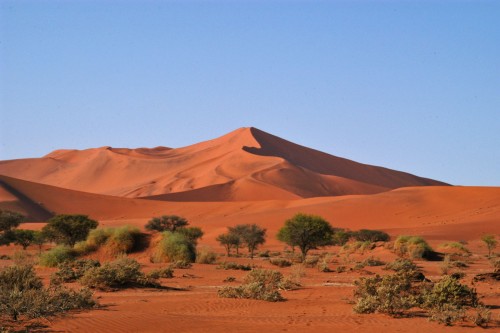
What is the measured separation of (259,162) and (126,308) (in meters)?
109

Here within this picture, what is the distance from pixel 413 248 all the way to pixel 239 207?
154 ft

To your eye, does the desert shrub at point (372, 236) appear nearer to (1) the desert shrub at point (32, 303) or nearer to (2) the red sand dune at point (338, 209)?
(2) the red sand dune at point (338, 209)

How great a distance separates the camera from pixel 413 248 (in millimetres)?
38031

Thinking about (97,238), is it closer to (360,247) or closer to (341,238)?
(360,247)

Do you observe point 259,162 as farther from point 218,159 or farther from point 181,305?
point 181,305

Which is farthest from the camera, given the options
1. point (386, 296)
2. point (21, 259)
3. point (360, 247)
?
point (360, 247)

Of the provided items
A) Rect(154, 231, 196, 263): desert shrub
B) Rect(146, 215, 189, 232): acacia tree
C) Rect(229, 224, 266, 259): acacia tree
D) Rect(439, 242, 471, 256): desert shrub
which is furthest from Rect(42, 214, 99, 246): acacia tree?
Rect(439, 242, 471, 256): desert shrub

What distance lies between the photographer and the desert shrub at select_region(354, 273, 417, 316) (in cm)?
1421

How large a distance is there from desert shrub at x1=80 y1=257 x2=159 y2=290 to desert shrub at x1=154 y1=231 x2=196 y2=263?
9160 mm

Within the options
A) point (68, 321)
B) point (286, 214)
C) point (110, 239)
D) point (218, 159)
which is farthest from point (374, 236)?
point (218, 159)

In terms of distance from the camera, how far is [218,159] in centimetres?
13025

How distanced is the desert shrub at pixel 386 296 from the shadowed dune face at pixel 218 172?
270 ft

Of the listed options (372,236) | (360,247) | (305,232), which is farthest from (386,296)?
(372,236)

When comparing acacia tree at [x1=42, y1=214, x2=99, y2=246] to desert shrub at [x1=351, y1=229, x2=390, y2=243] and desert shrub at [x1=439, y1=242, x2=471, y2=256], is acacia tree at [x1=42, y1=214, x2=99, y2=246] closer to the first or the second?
desert shrub at [x1=439, y1=242, x2=471, y2=256]
